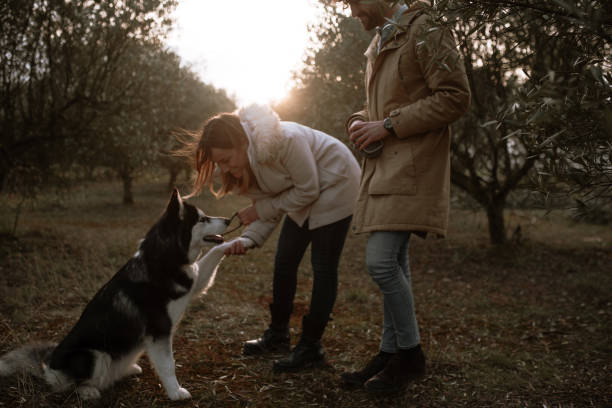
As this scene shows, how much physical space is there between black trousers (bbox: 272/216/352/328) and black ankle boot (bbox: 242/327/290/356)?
0.35 meters

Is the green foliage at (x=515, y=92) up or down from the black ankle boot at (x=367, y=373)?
up

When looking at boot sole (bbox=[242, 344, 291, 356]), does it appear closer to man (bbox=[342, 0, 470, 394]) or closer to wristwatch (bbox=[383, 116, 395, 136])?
man (bbox=[342, 0, 470, 394])

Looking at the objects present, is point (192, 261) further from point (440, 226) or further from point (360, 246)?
point (360, 246)

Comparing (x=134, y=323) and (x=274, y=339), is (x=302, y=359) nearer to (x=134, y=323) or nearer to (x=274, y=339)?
(x=274, y=339)

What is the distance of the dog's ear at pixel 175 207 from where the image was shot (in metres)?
3.14

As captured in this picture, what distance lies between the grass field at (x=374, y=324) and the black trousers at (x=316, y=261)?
1.97 feet

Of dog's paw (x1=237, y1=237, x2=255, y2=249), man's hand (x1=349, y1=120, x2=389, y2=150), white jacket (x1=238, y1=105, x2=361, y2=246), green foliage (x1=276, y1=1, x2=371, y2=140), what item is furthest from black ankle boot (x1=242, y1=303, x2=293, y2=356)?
green foliage (x1=276, y1=1, x2=371, y2=140)

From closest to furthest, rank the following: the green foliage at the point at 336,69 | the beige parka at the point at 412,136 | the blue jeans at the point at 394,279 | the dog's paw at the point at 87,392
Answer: the beige parka at the point at 412,136 → the blue jeans at the point at 394,279 → the dog's paw at the point at 87,392 → the green foliage at the point at 336,69

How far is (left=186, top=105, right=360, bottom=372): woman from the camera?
3211 millimetres

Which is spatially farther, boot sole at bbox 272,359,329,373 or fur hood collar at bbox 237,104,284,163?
boot sole at bbox 272,359,329,373

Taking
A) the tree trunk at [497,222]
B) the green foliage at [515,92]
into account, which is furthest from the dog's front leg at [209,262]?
the tree trunk at [497,222]

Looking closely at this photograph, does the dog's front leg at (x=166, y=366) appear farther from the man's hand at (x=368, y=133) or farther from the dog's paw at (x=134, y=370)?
the man's hand at (x=368, y=133)

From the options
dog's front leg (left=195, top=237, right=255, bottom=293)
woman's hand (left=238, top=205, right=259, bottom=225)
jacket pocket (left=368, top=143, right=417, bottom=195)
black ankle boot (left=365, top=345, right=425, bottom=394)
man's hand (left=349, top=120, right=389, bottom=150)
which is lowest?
black ankle boot (left=365, top=345, right=425, bottom=394)

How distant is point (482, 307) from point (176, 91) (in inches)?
379
